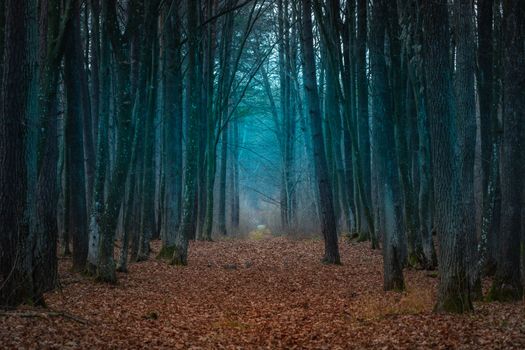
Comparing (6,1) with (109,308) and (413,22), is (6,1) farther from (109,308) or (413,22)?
(413,22)

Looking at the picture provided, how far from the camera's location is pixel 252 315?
10.4 meters

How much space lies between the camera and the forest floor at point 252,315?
7426mm

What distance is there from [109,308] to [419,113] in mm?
10280

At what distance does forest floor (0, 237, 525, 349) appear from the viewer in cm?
743

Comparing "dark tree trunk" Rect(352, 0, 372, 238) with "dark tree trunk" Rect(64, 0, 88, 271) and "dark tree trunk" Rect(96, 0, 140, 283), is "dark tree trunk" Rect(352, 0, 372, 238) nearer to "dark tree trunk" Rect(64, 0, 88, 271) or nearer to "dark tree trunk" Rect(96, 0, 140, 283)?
"dark tree trunk" Rect(96, 0, 140, 283)

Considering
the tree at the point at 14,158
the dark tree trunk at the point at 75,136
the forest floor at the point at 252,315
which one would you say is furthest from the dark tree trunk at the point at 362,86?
the tree at the point at 14,158

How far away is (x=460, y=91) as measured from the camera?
419 inches

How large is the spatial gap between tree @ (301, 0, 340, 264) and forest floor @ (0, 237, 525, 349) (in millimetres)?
888

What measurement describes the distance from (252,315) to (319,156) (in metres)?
7.12

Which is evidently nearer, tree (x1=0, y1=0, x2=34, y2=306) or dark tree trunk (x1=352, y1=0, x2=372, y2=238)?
tree (x1=0, y1=0, x2=34, y2=306)

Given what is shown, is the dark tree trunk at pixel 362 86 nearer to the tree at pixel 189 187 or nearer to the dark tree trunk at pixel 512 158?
the tree at pixel 189 187

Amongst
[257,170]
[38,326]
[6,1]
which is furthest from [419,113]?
[257,170]

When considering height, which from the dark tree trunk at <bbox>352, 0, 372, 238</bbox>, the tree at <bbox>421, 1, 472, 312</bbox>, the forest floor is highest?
the dark tree trunk at <bbox>352, 0, 372, 238</bbox>

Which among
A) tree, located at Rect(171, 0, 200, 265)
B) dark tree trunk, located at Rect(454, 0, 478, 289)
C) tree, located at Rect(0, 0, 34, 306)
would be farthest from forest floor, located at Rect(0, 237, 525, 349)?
dark tree trunk, located at Rect(454, 0, 478, 289)
